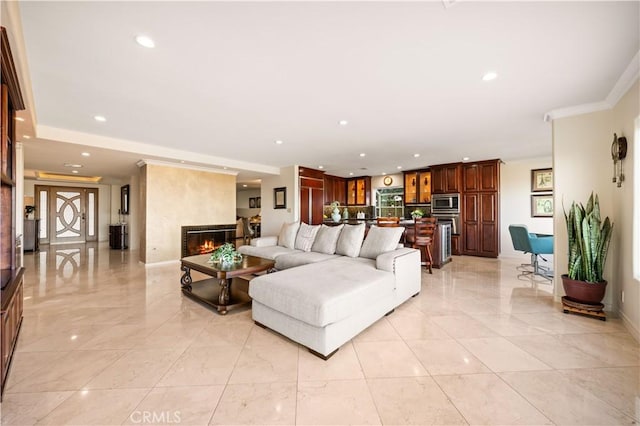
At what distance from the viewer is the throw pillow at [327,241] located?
13.9 ft

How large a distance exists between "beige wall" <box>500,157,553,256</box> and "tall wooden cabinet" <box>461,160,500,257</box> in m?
0.43

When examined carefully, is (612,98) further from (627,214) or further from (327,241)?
(327,241)

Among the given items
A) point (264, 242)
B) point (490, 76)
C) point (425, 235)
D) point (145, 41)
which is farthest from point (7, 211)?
point (425, 235)

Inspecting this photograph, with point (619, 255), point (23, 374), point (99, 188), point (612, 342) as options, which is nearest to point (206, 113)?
point (23, 374)

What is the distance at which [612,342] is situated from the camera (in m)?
2.27

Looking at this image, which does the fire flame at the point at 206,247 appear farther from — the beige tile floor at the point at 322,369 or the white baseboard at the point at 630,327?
the white baseboard at the point at 630,327

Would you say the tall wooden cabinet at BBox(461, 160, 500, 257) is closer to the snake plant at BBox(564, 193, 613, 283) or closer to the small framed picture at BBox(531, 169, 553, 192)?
the small framed picture at BBox(531, 169, 553, 192)

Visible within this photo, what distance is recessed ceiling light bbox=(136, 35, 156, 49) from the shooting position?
1.85m

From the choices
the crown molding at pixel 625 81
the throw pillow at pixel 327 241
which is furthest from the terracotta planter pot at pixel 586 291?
the throw pillow at pixel 327 241

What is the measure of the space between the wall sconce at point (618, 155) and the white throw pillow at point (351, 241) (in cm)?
288

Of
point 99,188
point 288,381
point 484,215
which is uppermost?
point 99,188

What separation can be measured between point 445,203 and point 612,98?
14.4 feet

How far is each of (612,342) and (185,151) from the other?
668cm

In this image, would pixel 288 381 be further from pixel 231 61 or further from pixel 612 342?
pixel 612 342
